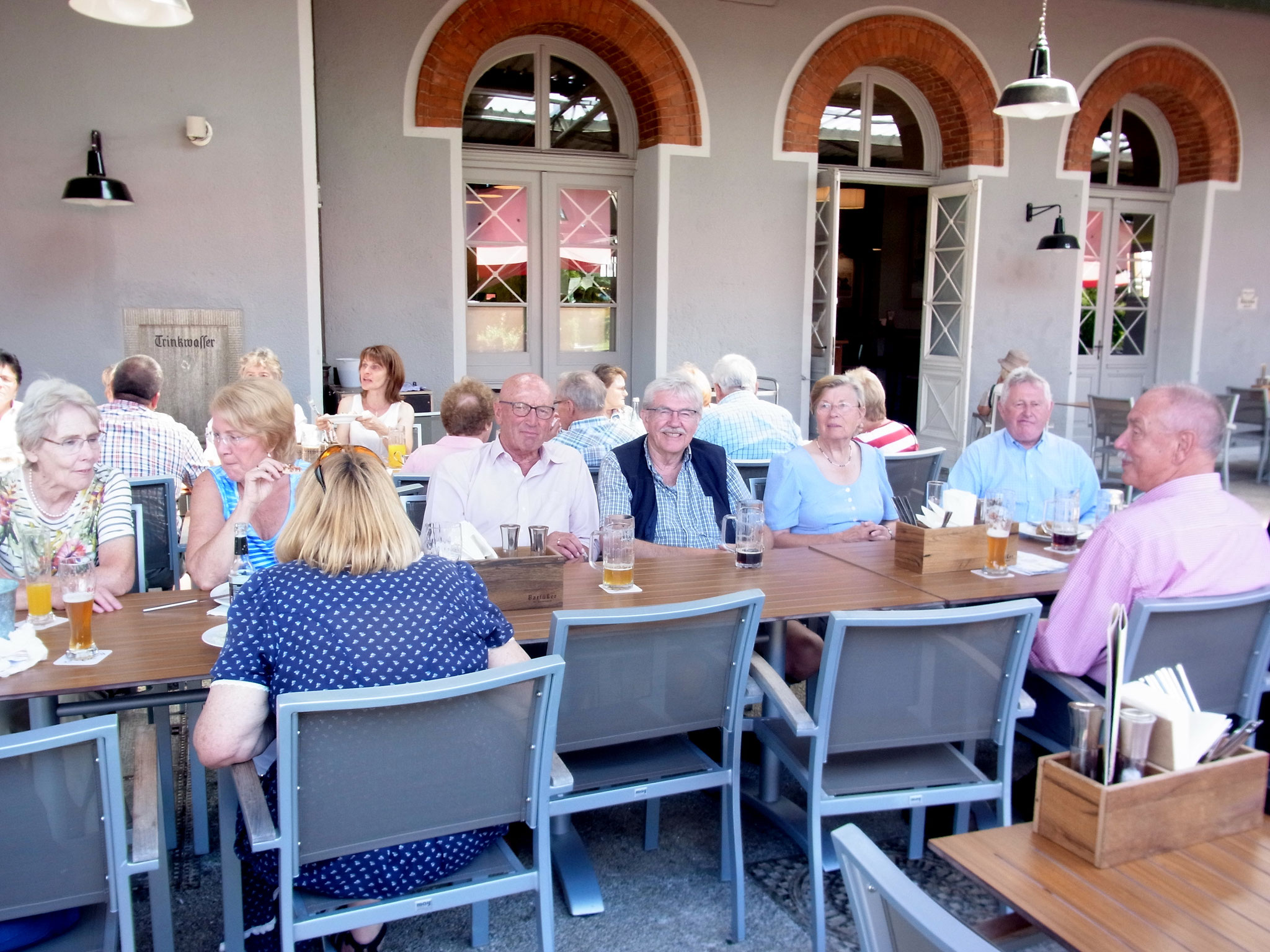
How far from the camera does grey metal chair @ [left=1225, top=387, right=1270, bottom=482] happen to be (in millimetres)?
9102

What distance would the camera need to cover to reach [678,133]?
7.80m

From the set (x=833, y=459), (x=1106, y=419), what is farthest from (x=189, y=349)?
(x=1106, y=419)

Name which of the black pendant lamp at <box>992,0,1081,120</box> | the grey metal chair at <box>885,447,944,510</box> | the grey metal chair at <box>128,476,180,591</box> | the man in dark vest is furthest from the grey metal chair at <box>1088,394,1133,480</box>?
the grey metal chair at <box>128,476,180,591</box>

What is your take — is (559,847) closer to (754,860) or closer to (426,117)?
(754,860)

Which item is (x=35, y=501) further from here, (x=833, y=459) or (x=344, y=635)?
(x=833, y=459)

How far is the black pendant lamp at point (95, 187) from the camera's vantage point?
5562mm

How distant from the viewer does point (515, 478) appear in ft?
11.4

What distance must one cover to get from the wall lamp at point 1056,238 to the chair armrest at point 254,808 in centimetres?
837

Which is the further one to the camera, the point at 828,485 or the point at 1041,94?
the point at 1041,94

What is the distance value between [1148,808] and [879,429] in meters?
3.48

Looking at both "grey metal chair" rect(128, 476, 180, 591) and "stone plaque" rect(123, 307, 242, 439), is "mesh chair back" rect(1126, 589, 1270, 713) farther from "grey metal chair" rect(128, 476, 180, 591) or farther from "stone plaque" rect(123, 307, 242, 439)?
"stone plaque" rect(123, 307, 242, 439)

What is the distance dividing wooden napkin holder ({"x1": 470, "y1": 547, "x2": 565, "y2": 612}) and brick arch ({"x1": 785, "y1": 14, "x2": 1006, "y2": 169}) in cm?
637

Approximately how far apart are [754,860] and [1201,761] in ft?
4.70

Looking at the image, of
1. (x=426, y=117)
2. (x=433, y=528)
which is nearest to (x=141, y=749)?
(x=433, y=528)
